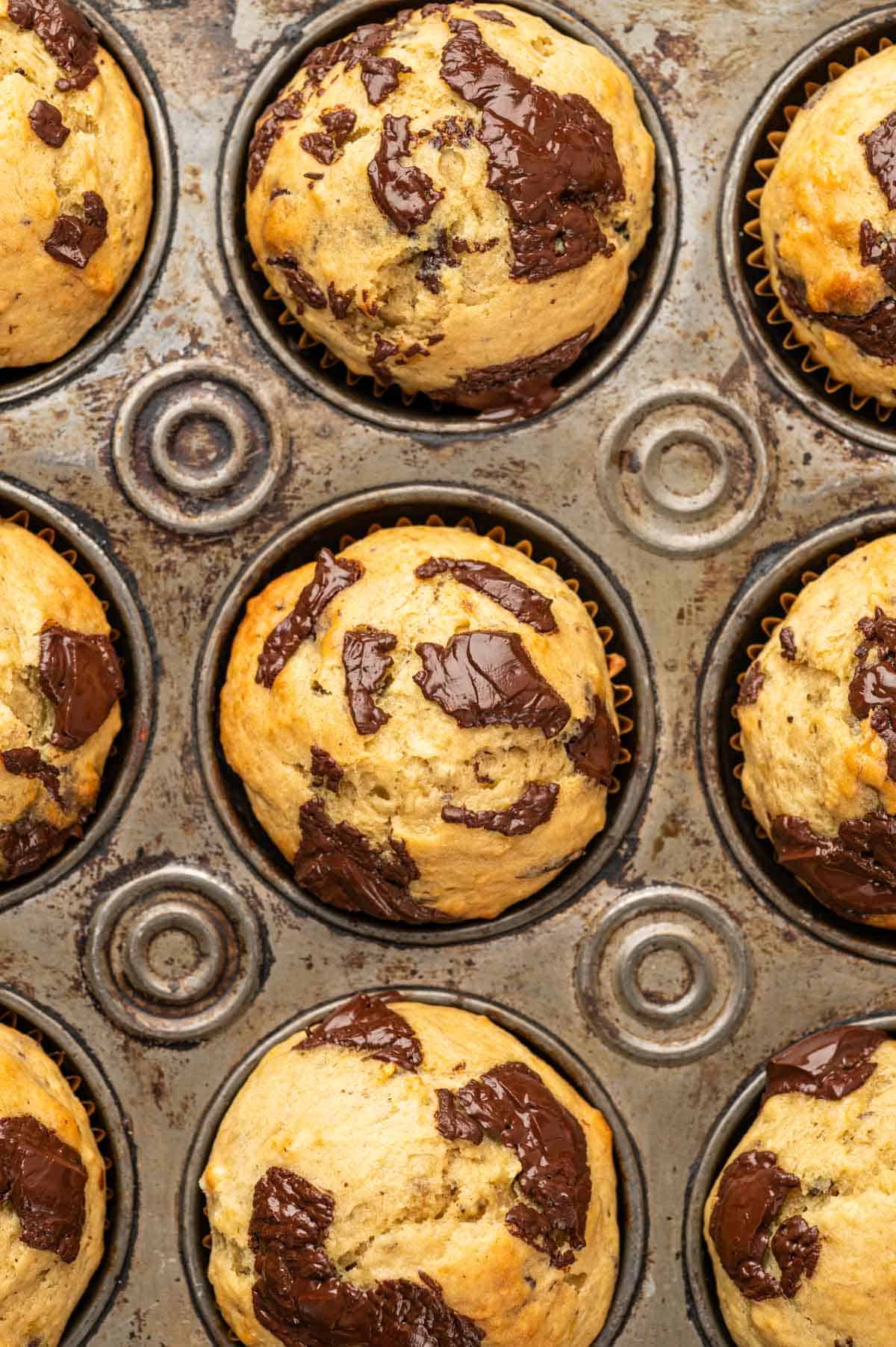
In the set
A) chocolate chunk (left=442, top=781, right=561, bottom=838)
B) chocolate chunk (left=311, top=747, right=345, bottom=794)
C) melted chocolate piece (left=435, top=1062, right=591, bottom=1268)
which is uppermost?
chocolate chunk (left=442, top=781, right=561, bottom=838)

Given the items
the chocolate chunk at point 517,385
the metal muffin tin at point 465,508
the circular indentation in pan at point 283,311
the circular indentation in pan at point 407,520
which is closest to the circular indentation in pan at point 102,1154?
the metal muffin tin at point 465,508

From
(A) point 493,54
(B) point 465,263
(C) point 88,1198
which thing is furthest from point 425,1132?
(A) point 493,54

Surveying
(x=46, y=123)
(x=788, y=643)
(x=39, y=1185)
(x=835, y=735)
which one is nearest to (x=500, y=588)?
(x=788, y=643)

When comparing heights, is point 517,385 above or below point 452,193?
below

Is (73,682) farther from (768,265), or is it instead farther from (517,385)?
(768,265)

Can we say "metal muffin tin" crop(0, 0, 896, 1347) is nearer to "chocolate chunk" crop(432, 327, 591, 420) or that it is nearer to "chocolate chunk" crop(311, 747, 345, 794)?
"chocolate chunk" crop(432, 327, 591, 420)

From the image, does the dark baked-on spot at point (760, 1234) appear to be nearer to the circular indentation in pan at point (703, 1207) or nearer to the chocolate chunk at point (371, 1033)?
the circular indentation in pan at point (703, 1207)

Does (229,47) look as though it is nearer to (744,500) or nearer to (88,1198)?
(744,500)

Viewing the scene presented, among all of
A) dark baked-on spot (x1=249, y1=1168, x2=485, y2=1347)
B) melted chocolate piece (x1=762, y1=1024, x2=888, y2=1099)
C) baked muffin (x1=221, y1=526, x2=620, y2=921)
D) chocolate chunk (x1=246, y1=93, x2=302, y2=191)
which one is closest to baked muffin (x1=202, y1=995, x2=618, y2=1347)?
dark baked-on spot (x1=249, y1=1168, x2=485, y2=1347)
